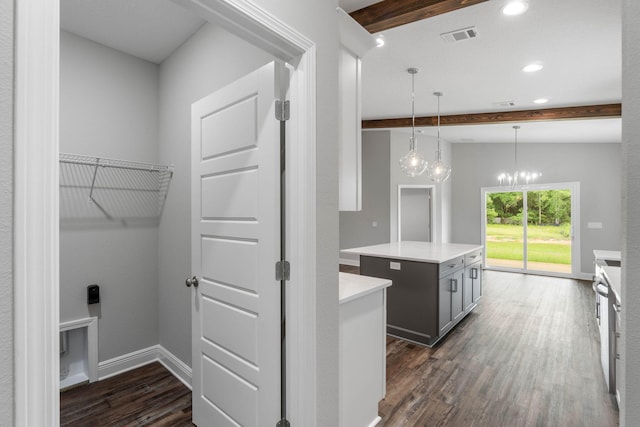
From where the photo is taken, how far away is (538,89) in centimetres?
409

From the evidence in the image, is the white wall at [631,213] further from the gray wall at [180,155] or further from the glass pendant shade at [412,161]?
the glass pendant shade at [412,161]

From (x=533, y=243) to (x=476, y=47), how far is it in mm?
6055

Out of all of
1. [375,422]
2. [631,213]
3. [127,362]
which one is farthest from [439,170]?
[127,362]

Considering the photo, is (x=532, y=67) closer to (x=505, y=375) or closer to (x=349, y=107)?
(x=349, y=107)

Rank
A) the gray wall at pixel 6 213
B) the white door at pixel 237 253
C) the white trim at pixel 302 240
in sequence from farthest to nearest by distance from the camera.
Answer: the white door at pixel 237 253 < the white trim at pixel 302 240 < the gray wall at pixel 6 213

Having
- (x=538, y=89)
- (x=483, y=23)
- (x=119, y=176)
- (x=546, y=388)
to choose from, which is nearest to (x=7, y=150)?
(x=119, y=176)

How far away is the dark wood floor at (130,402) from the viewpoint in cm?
229

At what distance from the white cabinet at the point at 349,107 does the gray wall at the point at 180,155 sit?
870 millimetres

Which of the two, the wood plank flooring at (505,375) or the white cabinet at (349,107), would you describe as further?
the wood plank flooring at (505,375)

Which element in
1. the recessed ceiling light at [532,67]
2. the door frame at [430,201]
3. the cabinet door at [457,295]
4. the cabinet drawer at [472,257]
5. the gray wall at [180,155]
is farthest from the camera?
the door frame at [430,201]

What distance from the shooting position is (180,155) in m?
2.83

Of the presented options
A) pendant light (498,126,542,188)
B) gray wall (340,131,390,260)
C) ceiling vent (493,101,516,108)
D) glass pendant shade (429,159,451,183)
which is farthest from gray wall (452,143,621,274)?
glass pendant shade (429,159,451,183)

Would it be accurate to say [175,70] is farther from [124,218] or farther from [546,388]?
[546,388]

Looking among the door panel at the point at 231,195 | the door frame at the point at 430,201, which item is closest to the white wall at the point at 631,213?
the door panel at the point at 231,195
